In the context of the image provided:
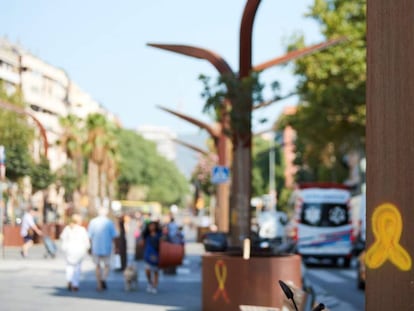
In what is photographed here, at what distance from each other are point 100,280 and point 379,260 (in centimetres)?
1391

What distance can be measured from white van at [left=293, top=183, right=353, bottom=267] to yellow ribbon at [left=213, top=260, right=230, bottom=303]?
21.6 metres

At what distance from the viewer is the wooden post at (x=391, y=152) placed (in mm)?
8555

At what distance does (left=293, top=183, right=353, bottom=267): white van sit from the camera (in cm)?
3784

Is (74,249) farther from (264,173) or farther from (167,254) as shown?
(264,173)

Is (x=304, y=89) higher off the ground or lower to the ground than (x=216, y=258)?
higher

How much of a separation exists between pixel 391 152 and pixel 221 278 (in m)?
7.37

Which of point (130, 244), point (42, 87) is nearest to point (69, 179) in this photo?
point (130, 244)

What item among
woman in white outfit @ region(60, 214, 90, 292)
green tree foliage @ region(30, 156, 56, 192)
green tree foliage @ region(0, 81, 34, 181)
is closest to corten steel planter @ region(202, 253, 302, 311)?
woman in white outfit @ region(60, 214, 90, 292)

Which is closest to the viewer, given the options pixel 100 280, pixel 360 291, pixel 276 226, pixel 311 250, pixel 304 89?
pixel 100 280

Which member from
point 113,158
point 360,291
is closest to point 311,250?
point 360,291

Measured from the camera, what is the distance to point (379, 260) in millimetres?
8719

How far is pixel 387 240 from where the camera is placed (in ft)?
28.5

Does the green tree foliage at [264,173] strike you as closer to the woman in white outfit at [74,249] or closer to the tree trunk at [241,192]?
the tree trunk at [241,192]

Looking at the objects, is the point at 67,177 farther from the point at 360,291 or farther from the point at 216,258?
the point at 216,258
